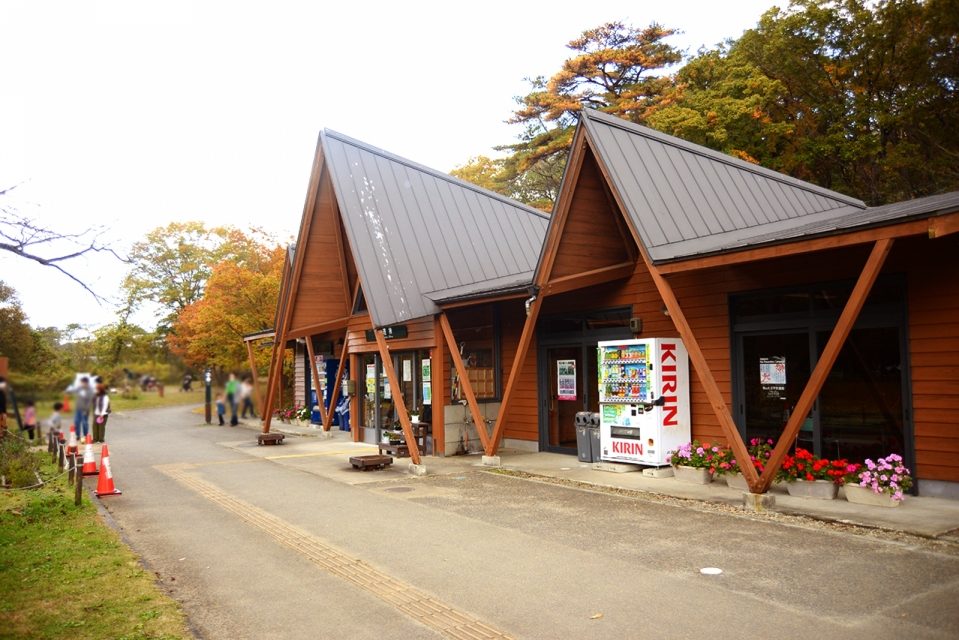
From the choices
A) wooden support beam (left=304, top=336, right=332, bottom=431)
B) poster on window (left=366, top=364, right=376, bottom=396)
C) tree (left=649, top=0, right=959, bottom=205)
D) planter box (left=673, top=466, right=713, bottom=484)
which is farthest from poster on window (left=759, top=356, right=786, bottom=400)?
wooden support beam (left=304, top=336, right=332, bottom=431)

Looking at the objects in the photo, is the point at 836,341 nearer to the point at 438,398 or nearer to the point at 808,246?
the point at 808,246

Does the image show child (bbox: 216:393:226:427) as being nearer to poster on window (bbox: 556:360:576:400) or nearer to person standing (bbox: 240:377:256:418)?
person standing (bbox: 240:377:256:418)

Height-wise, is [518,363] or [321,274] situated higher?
[321,274]

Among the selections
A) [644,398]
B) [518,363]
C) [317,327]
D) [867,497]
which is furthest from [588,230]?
[317,327]

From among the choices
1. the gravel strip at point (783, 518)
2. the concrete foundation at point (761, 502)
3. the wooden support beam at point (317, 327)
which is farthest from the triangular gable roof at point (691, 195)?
the wooden support beam at point (317, 327)

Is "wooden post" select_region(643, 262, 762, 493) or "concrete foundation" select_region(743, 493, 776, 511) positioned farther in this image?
"wooden post" select_region(643, 262, 762, 493)

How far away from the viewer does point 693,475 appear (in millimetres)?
11656

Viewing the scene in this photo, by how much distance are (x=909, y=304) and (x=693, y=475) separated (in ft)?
13.5

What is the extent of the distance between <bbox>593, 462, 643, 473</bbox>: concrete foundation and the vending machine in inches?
6.6

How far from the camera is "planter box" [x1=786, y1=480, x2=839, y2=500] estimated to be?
32.2ft

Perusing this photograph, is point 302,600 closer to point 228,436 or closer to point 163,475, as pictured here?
point 163,475

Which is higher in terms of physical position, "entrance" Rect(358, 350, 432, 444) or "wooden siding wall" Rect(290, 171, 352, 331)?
"wooden siding wall" Rect(290, 171, 352, 331)

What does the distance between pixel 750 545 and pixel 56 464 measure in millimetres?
15308

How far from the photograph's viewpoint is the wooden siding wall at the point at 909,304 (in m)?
9.41
